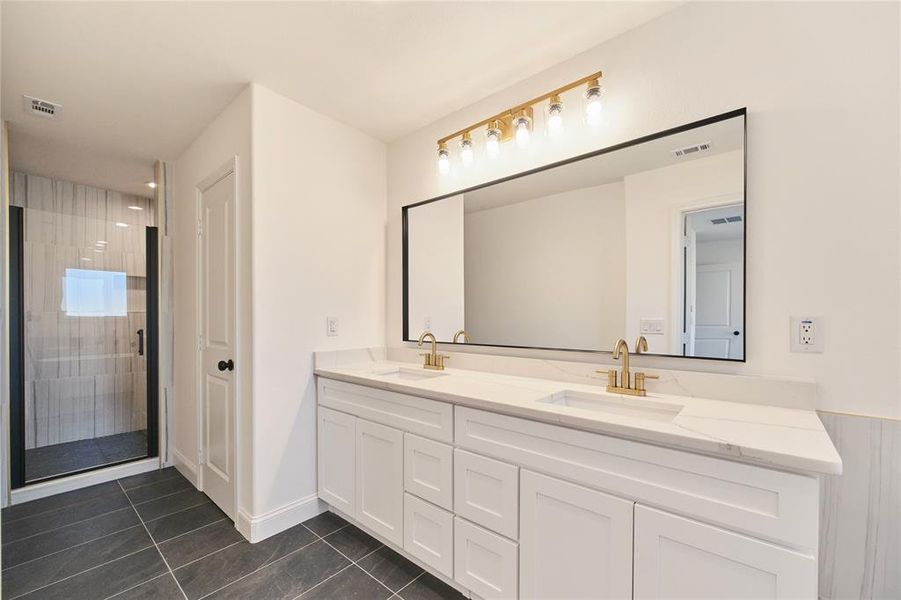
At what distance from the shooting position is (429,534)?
165 centimetres

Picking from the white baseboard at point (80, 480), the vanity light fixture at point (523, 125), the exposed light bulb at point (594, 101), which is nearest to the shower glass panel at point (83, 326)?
the white baseboard at point (80, 480)

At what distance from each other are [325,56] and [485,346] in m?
1.67

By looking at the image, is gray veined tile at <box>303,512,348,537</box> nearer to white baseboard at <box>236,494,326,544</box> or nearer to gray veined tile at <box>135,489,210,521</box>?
white baseboard at <box>236,494,326,544</box>

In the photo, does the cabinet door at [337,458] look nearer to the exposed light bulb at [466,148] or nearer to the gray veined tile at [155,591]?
the gray veined tile at [155,591]

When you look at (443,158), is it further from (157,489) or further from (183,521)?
(157,489)

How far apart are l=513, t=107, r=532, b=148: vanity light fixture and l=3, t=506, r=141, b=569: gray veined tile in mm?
3006

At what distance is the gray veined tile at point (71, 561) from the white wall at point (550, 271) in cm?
211

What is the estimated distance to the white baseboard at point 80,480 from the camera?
251 cm

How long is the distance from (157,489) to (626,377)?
10.2 ft

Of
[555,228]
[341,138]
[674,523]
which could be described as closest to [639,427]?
[674,523]

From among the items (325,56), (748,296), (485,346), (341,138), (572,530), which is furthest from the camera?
(341,138)

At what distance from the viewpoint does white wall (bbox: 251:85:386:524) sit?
6.77ft

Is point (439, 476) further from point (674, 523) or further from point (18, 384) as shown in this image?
point (18, 384)

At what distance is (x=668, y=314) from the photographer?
156 cm
